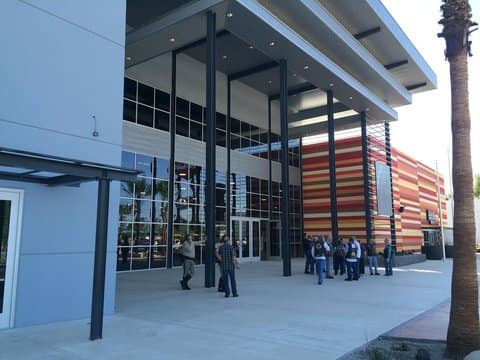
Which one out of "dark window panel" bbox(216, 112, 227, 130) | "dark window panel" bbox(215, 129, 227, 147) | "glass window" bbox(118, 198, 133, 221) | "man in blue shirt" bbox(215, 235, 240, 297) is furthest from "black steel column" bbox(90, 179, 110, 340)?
"dark window panel" bbox(216, 112, 227, 130)

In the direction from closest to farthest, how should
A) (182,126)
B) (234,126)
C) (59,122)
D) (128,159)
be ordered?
(59,122) → (128,159) → (182,126) → (234,126)

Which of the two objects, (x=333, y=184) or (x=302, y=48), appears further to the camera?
(x=333, y=184)

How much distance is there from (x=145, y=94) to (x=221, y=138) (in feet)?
19.8

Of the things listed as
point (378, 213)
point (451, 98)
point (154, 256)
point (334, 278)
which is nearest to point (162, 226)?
point (154, 256)

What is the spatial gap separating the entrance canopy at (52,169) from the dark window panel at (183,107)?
→ 14.8 metres

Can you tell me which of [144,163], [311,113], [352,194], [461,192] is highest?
[311,113]

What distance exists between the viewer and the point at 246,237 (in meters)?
26.5

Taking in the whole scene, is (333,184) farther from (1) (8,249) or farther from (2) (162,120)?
(1) (8,249)

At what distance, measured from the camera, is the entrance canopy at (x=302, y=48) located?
16969mm

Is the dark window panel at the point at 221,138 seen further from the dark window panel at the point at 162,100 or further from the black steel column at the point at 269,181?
the black steel column at the point at 269,181

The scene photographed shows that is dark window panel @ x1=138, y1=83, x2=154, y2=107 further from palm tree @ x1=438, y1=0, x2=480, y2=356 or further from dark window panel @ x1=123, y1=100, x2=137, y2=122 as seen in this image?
palm tree @ x1=438, y1=0, x2=480, y2=356

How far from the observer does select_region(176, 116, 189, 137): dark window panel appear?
22.9 meters

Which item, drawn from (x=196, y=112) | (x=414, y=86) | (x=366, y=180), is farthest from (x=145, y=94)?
(x=414, y=86)

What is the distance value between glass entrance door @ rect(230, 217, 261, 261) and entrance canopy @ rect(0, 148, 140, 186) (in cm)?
1732
